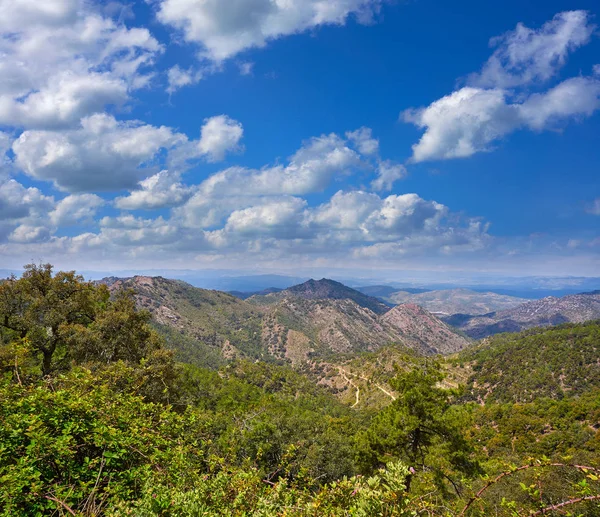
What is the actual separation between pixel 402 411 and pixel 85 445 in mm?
14693

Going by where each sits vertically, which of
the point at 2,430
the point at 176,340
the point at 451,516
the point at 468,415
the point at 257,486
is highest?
the point at 2,430

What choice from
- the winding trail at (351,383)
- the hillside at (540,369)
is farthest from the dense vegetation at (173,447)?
the winding trail at (351,383)

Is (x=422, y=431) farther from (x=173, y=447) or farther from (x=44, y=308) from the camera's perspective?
(x=44, y=308)

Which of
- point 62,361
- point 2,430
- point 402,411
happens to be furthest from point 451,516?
point 62,361

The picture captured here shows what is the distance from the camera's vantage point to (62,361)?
21047 millimetres

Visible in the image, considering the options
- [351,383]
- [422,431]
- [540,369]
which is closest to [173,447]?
[422,431]

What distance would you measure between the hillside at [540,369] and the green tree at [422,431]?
3440 inches

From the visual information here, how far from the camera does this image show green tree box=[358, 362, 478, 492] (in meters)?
15.7

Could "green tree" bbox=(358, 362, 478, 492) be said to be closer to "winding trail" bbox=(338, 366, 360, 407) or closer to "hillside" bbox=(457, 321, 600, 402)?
"hillside" bbox=(457, 321, 600, 402)

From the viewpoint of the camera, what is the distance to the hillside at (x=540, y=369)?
8412cm

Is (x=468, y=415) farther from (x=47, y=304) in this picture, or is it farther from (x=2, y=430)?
(x=47, y=304)

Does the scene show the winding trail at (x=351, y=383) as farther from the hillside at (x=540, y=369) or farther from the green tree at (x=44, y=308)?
the green tree at (x=44, y=308)

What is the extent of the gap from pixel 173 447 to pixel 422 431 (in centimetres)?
1408

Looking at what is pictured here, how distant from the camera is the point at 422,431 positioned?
648 inches
